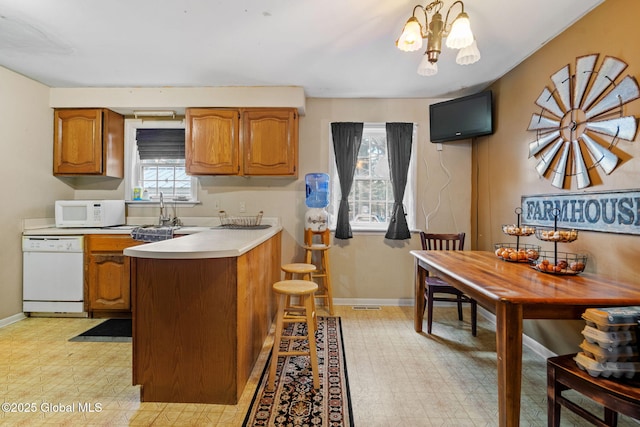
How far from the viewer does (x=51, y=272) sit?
3246 millimetres

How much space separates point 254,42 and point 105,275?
2.70m

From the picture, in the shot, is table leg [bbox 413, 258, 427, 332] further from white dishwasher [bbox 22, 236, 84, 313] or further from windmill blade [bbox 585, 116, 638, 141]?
white dishwasher [bbox 22, 236, 84, 313]

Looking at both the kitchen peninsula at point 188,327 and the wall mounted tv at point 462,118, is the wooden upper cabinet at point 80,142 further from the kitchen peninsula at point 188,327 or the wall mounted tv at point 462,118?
the wall mounted tv at point 462,118

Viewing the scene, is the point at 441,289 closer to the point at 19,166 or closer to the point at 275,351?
the point at 275,351

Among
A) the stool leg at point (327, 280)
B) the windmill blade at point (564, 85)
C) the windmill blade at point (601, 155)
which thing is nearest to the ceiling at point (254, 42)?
the windmill blade at point (564, 85)

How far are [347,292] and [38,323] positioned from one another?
3161mm

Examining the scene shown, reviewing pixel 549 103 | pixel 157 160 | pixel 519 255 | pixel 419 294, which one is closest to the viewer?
pixel 519 255

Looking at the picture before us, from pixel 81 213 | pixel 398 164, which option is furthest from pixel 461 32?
pixel 81 213

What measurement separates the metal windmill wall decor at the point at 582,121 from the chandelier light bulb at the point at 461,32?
1.01m

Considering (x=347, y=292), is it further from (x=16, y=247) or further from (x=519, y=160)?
(x=16, y=247)

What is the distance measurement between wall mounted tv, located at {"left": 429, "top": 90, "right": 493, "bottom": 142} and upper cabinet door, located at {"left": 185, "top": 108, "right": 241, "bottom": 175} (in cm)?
224

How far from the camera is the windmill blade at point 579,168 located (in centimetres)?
215

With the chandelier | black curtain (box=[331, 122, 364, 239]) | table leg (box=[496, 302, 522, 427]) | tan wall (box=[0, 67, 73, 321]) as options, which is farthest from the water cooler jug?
tan wall (box=[0, 67, 73, 321])

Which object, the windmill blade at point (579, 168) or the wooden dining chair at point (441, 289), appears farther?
the wooden dining chair at point (441, 289)
